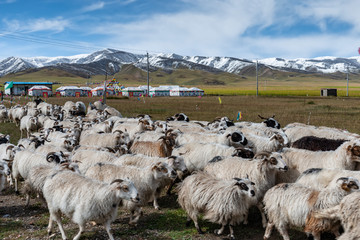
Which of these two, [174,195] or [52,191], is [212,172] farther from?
[52,191]

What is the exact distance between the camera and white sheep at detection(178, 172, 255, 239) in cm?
637

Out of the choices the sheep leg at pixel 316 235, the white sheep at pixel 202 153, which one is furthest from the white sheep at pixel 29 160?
the sheep leg at pixel 316 235

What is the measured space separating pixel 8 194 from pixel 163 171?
5341 millimetres

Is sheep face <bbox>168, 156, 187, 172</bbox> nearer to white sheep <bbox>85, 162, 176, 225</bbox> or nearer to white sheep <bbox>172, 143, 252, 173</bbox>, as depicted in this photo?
white sheep <bbox>85, 162, 176, 225</bbox>

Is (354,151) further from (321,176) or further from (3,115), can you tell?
(3,115)

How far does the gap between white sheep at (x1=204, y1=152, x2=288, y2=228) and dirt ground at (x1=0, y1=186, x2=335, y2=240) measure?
1.84 ft

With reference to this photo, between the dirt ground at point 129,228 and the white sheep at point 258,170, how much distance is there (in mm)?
560

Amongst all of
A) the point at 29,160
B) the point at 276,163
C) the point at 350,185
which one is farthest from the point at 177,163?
the point at 29,160

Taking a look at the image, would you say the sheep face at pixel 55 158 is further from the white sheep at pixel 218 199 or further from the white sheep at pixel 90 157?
the white sheep at pixel 218 199

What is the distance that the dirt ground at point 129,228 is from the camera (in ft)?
21.3

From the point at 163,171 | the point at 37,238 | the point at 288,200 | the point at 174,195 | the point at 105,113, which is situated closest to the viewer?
the point at 288,200

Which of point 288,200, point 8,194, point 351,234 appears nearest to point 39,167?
point 8,194

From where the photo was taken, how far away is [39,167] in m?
7.87

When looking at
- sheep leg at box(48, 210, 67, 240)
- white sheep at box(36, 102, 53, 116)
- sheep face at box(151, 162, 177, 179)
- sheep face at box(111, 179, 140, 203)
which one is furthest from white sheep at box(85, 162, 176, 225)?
white sheep at box(36, 102, 53, 116)
